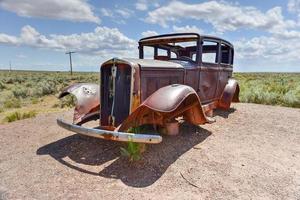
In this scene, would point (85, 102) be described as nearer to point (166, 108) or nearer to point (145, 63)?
point (145, 63)

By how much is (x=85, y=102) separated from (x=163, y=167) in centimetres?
227

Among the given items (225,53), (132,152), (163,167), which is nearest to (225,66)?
(225,53)

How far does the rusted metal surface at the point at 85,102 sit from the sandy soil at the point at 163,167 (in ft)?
1.71

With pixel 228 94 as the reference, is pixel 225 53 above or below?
above

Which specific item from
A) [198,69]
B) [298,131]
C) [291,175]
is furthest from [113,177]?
[298,131]

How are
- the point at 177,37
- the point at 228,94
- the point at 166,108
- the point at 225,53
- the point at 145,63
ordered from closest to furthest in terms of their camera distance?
1. the point at 166,108
2. the point at 145,63
3. the point at 177,37
4. the point at 228,94
5. the point at 225,53

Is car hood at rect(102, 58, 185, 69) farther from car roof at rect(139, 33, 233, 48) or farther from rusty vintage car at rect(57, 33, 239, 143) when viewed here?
car roof at rect(139, 33, 233, 48)

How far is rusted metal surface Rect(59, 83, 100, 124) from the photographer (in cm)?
556

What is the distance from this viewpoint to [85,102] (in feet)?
18.8

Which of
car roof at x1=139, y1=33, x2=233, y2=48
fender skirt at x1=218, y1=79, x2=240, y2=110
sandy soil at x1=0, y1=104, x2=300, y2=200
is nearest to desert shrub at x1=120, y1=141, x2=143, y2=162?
sandy soil at x1=0, y1=104, x2=300, y2=200

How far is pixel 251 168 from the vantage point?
14.6 ft

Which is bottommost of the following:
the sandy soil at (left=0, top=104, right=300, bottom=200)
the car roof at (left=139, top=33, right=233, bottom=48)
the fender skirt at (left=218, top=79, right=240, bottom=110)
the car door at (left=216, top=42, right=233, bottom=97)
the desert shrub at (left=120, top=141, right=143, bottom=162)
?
the sandy soil at (left=0, top=104, right=300, bottom=200)

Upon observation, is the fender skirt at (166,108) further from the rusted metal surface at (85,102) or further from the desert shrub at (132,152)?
the rusted metal surface at (85,102)

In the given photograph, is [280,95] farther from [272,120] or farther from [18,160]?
[18,160]
